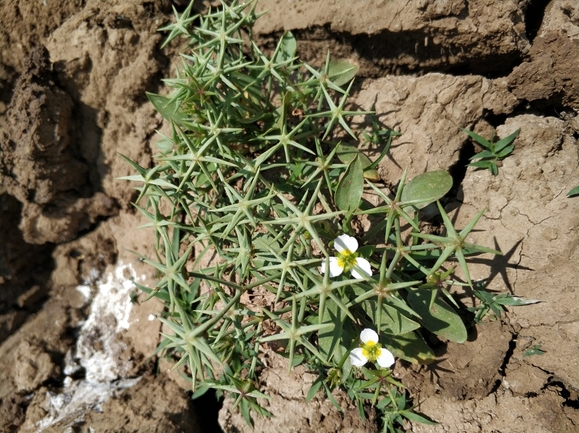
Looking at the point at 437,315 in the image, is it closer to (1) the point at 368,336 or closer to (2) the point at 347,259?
(1) the point at 368,336

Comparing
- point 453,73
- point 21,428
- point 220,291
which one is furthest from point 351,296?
point 21,428

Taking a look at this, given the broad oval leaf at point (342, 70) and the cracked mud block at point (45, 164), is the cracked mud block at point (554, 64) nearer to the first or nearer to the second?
the broad oval leaf at point (342, 70)

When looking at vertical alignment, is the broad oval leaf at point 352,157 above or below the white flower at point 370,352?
above

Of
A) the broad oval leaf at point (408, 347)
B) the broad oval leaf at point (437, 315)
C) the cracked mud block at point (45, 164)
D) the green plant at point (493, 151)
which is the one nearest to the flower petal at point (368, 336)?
the broad oval leaf at point (408, 347)

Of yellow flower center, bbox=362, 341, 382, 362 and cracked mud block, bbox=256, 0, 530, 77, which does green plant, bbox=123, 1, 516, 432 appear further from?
cracked mud block, bbox=256, 0, 530, 77

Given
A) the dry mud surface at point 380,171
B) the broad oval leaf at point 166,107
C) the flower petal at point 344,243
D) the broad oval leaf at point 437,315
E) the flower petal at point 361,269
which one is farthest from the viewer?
the broad oval leaf at point 166,107

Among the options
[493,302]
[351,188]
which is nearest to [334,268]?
[351,188]

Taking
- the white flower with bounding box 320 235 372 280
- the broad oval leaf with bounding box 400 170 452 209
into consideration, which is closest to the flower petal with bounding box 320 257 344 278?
the white flower with bounding box 320 235 372 280
